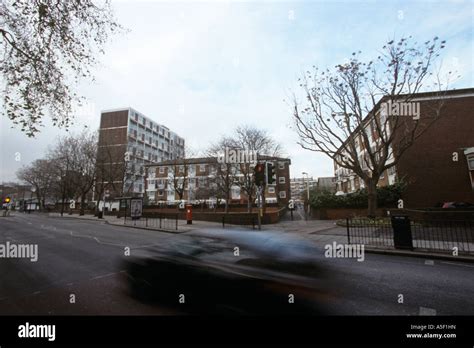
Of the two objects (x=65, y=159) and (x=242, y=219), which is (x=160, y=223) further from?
(x=65, y=159)

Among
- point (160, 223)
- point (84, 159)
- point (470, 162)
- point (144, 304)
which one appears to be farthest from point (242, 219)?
point (84, 159)

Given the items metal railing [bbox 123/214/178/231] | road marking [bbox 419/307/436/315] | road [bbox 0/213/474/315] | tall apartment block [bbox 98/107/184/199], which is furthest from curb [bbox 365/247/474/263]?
tall apartment block [bbox 98/107/184/199]

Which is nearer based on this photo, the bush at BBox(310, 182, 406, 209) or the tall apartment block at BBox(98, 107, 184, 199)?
the bush at BBox(310, 182, 406, 209)

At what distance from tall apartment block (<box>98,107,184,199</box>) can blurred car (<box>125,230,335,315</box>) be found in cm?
3752

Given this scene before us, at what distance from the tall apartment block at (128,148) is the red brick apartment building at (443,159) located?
113 feet

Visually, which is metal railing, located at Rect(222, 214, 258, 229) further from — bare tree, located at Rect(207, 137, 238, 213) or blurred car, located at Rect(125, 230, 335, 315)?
blurred car, located at Rect(125, 230, 335, 315)

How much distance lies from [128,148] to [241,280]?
45621 millimetres

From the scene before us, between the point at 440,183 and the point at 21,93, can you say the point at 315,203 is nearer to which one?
the point at 440,183

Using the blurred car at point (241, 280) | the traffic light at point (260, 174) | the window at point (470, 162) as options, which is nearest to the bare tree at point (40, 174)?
the traffic light at point (260, 174)

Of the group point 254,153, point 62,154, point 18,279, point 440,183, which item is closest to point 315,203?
point 254,153

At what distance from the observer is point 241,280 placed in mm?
3549

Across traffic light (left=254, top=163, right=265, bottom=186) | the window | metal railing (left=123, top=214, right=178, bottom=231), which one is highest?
the window

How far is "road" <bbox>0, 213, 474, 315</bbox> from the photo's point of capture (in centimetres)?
380

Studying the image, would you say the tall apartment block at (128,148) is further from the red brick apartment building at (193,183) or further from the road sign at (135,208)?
the road sign at (135,208)
